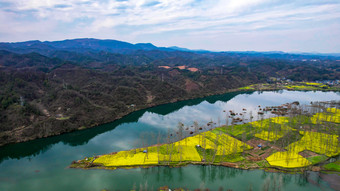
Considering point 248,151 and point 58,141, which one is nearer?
point 248,151

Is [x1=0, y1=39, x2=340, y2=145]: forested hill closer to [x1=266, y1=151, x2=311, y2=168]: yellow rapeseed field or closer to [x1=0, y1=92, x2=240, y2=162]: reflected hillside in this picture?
[x1=0, y1=92, x2=240, y2=162]: reflected hillside

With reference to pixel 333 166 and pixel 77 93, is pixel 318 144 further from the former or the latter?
pixel 77 93

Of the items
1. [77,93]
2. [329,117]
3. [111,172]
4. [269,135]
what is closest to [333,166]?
[269,135]

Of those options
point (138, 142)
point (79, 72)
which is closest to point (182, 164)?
point (138, 142)

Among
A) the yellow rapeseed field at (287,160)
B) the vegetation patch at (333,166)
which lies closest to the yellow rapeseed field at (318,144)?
the yellow rapeseed field at (287,160)

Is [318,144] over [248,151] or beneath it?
over

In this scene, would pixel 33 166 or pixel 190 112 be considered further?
pixel 190 112

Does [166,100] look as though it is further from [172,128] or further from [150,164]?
[150,164]
